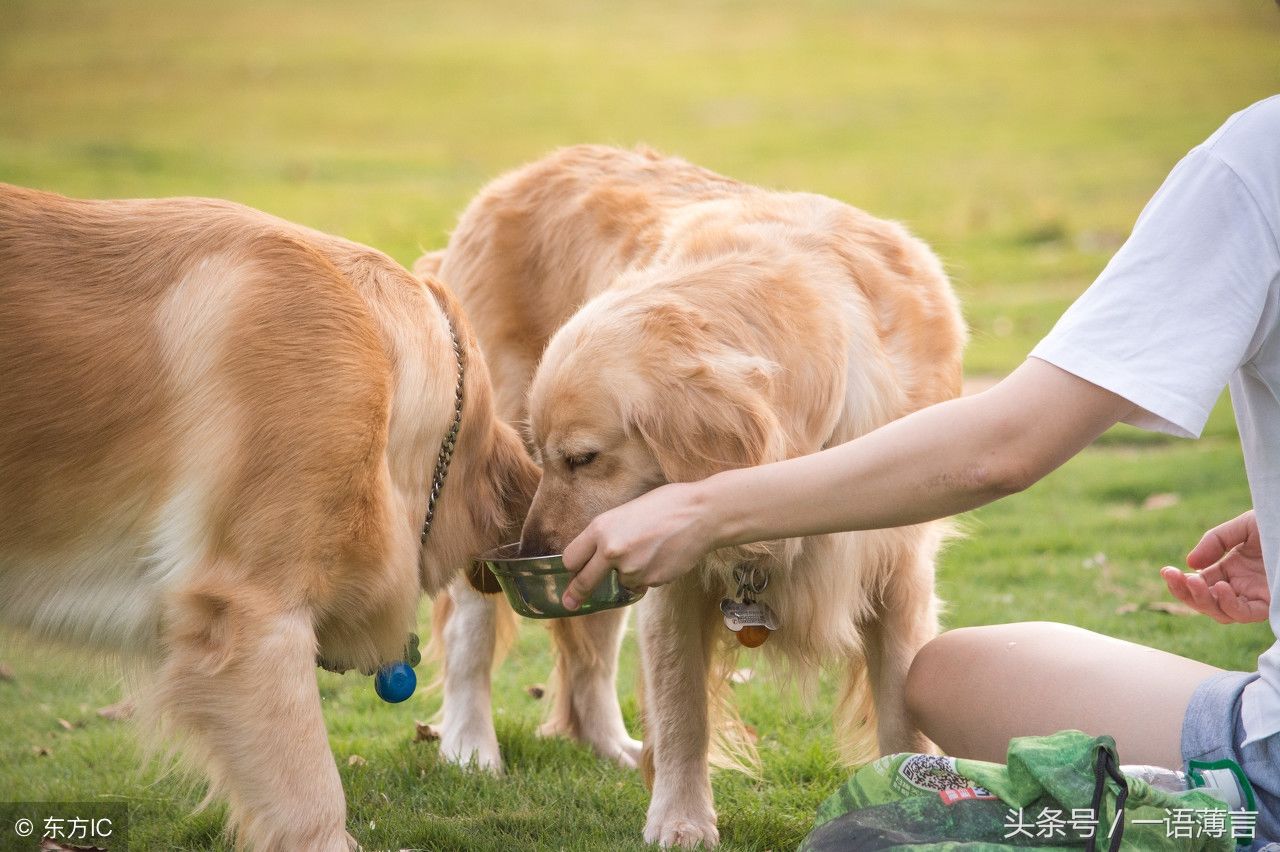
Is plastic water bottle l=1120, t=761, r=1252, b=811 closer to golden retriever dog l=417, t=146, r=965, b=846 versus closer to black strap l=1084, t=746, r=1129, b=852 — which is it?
black strap l=1084, t=746, r=1129, b=852

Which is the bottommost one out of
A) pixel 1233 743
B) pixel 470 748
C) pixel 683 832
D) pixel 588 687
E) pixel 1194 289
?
pixel 470 748

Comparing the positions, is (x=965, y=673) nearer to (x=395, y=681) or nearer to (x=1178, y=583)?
(x=1178, y=583)

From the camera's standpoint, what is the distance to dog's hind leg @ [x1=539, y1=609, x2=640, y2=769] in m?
3.97

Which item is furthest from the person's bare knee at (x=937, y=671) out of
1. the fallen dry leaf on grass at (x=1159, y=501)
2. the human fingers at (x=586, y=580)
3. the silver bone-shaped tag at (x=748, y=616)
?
the fallen dry leaf on grass at (x=1159, y=501)

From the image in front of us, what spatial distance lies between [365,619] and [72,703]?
2.26m

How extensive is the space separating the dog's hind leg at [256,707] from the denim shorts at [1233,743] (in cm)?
161

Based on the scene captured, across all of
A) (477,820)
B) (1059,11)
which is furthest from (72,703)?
(1059,11)

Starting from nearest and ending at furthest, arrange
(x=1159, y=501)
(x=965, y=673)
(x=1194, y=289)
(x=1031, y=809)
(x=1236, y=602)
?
(x=1194, y=289), (x=1031, y=809), (x=1236, y=602), (x=965, y=673), (x=1159, y=501)

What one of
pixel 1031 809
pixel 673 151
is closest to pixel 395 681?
pixel 1031 809

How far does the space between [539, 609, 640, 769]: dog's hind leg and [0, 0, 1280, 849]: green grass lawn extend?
140 mm

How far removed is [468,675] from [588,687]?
0.39 meters

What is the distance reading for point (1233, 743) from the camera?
211cm

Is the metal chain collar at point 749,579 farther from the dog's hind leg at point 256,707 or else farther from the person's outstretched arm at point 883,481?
the dog's hind leg at point 256,707

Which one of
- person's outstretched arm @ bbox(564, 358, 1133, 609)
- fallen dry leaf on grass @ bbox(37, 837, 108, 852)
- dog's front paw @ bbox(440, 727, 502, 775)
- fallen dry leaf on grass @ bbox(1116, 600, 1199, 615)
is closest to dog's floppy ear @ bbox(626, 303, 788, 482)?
person's outstretched arm @ bbox(564, 358, 1133, 609)
